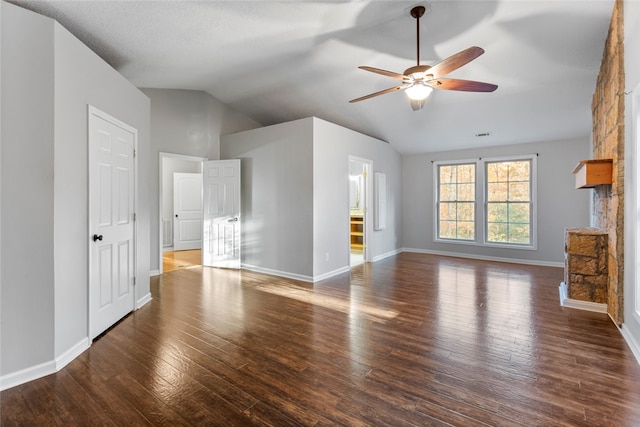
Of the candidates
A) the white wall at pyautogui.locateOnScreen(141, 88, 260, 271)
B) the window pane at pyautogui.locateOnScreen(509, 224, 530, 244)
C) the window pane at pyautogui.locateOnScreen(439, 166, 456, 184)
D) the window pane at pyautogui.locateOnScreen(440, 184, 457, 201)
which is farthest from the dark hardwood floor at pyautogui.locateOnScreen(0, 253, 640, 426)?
the window pane at pyautogui.locateOnScreen(439, 166, 456, 184)

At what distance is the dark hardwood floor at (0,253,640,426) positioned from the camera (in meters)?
1.85

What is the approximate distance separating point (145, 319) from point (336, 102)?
4.35 m

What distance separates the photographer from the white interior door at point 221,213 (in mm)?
5777

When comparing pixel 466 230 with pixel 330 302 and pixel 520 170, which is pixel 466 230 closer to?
pixel 520 170

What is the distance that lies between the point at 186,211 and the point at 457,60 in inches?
289

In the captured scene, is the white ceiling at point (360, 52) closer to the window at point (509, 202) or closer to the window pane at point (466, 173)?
the window at point (509, 202)

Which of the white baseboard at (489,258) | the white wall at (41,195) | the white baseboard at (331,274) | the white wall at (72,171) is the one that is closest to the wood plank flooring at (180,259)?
the white baseboard at (331,274)

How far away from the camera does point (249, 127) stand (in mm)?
6949

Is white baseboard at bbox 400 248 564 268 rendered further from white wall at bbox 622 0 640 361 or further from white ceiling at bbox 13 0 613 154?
white wall at bbox 622 0 640 361

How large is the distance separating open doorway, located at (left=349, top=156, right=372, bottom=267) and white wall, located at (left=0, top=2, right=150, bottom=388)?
4.23 meters

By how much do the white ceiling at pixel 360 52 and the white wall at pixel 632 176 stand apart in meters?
0.59

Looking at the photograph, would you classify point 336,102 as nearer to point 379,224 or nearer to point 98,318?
point 379,224

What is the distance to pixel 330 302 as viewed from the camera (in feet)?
12.8

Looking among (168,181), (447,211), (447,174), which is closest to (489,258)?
(447,211)
